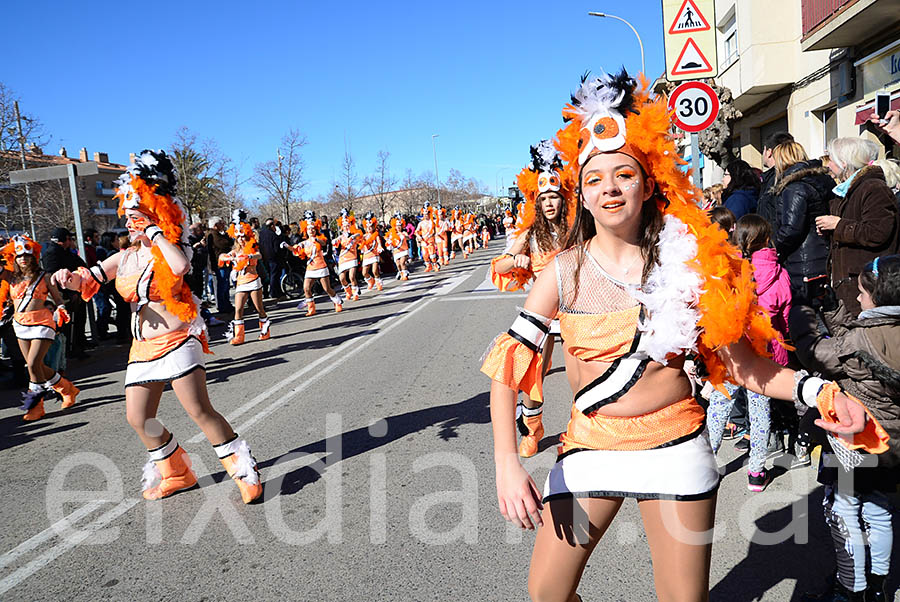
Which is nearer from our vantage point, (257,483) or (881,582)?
(881,582)

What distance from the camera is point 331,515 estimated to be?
3.97 metres

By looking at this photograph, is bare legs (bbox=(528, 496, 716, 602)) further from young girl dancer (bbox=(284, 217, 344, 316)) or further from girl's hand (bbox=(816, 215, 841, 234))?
young girl dancer (bbox=(284, 217, 344, 316))

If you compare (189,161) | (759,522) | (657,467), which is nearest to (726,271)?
(657,467)

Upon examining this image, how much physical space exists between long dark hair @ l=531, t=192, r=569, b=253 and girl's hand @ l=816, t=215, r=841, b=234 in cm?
201

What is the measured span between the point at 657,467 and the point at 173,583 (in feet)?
8.53

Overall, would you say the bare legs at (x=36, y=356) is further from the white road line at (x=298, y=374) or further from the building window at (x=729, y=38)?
the building window at (x=729, y=38)

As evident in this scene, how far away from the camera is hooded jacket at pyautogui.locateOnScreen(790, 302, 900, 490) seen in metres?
2.57

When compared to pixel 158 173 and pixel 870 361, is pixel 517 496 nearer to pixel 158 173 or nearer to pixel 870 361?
pixel 870 361

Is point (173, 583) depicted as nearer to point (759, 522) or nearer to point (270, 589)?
point (270, 589)

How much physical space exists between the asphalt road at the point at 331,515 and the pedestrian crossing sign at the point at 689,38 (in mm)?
4363

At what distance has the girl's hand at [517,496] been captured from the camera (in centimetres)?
198

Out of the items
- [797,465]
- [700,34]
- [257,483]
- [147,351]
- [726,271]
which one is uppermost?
[700,34]

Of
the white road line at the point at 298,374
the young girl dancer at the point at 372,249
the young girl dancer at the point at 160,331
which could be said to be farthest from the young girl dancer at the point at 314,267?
the young girl dancer at the point at 160,331

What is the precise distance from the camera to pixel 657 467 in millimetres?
2043
